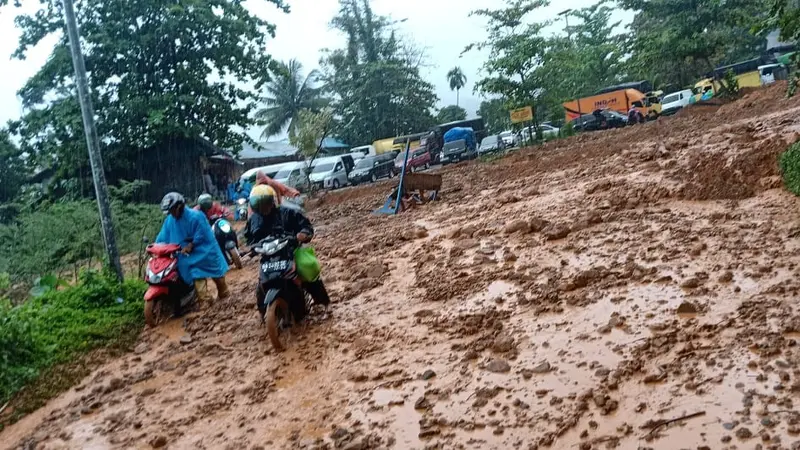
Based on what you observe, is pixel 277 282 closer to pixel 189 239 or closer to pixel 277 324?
pixel 277 324

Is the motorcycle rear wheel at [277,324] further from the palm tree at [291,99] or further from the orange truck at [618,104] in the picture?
the palm tree at [291,99]

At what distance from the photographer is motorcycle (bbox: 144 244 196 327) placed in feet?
22.6

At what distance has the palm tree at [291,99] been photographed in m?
44.6

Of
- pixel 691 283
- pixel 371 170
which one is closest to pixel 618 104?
pixel 371 170

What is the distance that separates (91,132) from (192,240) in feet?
5.62

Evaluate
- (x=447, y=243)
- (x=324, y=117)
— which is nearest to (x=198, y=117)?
(x=324, y=117)

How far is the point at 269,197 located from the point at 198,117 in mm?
18348

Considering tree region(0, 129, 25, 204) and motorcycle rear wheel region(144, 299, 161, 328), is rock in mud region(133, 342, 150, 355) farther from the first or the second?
tree region(0, 129, 25, 204)

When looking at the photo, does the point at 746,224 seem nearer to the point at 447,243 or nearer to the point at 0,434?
the point at 447,243

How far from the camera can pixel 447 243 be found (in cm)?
897

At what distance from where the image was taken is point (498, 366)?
4.38 metres

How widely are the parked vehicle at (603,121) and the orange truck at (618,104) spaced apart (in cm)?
139

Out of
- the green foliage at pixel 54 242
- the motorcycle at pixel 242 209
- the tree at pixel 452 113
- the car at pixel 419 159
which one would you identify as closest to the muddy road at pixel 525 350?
the green foliage at pixel 54 242

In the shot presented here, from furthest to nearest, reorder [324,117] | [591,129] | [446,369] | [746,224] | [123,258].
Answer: [591,129], [324,117], [123,258], [746,224], [446,369]
